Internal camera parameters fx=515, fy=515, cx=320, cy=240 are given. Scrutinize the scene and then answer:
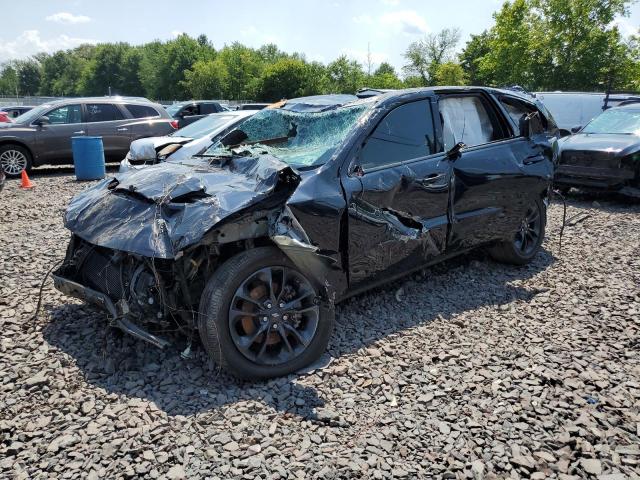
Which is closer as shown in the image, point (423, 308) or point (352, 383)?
point (352, 383)

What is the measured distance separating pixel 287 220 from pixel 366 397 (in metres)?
1.16

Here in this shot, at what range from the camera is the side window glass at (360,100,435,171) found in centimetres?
380

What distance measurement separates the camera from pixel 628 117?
9.80 m

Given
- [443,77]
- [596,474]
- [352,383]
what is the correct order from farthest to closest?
[443,77], [352,383], [596,474]

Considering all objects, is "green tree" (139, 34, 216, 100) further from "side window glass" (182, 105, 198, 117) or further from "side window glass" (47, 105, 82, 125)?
"side window glass" (47, 105, 82, 125)

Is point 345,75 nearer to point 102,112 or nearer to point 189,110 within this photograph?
point 189,110

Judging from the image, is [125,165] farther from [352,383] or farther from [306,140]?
[352,383]

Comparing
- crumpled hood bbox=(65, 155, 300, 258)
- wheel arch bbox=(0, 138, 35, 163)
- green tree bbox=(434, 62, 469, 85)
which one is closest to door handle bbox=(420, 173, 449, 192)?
crumpled hood bbox=(65, 155, 300, 258)

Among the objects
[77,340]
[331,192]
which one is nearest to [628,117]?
[331,192]

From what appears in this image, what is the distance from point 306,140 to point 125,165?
17.1 ft

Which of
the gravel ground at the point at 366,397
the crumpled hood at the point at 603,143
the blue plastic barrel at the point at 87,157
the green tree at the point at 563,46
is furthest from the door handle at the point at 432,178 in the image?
the green tree at the point at 563,46

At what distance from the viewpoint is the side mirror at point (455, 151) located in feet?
14.0

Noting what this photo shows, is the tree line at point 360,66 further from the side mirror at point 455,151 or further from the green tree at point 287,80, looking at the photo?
the side mirror at point 455,151

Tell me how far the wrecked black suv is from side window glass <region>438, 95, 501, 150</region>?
0.02 meters
